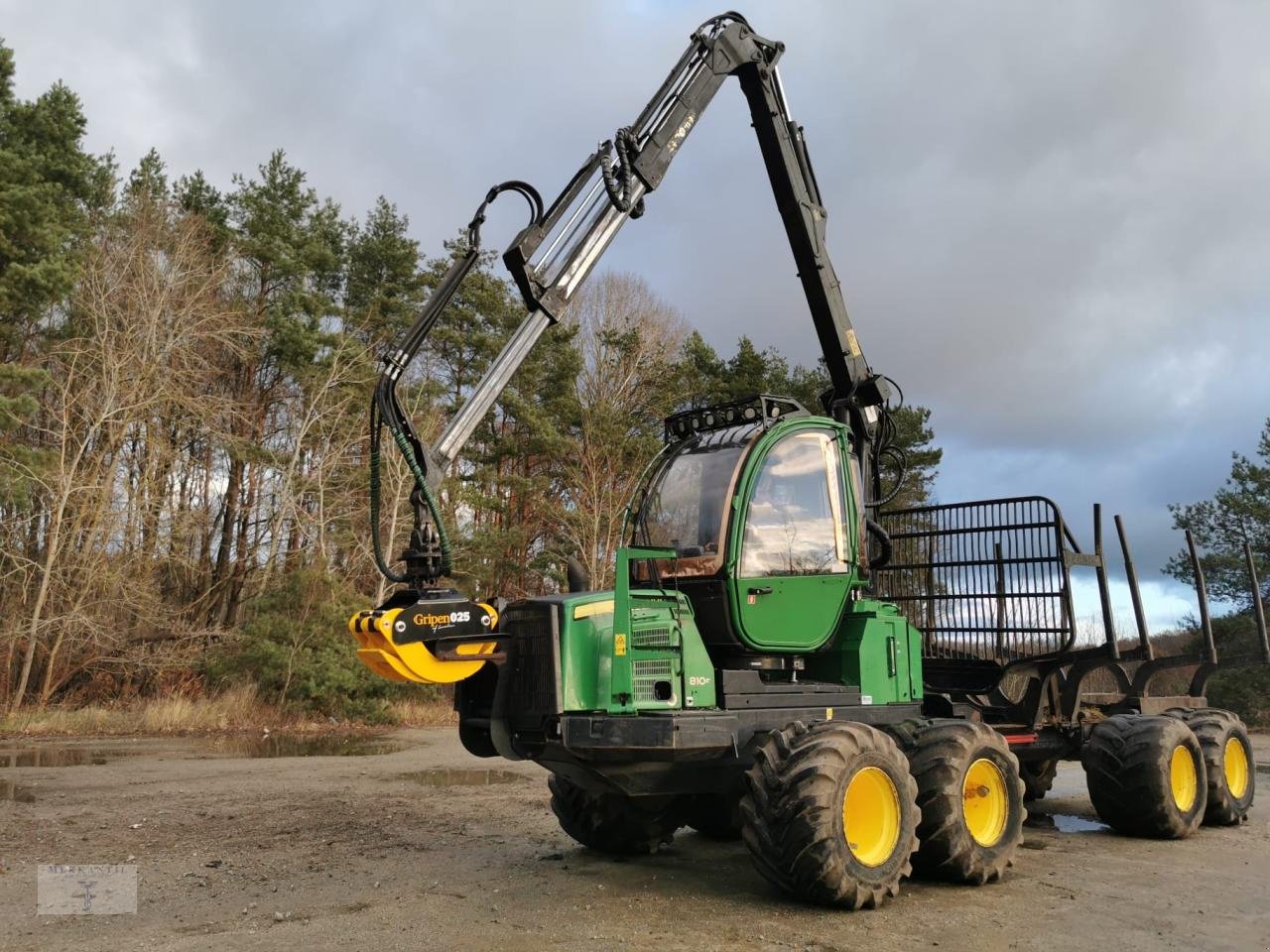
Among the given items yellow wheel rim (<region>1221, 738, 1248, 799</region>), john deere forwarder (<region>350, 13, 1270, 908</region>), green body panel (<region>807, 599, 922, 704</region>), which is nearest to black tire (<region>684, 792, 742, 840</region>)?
john deere forwarder (<region>350, 13, 1270, 908</region>)

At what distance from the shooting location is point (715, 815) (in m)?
8.12

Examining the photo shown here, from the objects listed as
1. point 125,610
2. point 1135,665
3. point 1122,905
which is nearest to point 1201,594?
point 1135,665

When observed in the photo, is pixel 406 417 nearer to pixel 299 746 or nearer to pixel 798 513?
pixel 798 513

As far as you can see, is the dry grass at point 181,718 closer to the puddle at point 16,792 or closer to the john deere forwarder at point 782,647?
the puddle at point 16,792

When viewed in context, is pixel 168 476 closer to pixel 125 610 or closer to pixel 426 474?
pixel 125 610

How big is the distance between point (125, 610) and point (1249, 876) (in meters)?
20.5

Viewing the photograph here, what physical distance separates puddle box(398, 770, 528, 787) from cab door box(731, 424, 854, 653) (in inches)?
242

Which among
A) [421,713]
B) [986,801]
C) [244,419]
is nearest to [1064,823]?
[986,801]

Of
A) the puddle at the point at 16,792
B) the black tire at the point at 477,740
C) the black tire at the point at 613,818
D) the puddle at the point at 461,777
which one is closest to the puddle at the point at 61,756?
the puddle at the point at 16,792

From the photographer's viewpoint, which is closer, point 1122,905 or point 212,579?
point 1122,905

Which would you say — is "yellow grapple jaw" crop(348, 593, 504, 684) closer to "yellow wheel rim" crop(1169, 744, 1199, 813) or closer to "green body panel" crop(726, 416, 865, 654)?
"green body panel" crop(726, 416, 865, 654)

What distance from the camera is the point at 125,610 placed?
21109 mm

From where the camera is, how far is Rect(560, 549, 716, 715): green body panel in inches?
231

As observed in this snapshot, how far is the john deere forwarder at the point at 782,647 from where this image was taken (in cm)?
582
